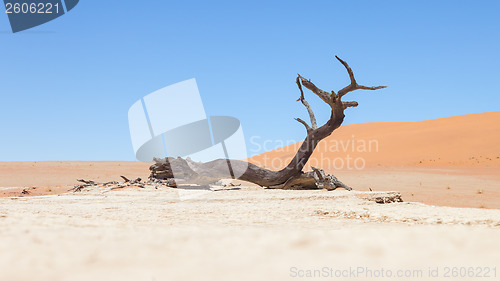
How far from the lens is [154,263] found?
1692mm

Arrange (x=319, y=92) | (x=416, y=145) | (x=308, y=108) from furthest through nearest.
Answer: (x=416, y=145) → (x=308, y=108) → (x=319, y=92)

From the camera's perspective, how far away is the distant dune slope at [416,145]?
26.5 metres

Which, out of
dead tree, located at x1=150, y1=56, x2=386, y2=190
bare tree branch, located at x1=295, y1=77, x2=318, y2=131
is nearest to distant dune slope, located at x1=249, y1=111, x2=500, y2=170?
bare tree branch, located at x1=295, y1=77, x2=318, y2=131

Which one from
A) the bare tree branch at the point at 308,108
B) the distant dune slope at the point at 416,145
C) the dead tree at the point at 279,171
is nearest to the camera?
the dead tree at the point at 279,171

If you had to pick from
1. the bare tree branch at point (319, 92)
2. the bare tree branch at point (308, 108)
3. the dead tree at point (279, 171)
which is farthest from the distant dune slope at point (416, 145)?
the bare tree branch at point (319, 92)

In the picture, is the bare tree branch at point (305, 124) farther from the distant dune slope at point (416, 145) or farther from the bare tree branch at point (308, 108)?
the distant dune slope at point (416, 145)

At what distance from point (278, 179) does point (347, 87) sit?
104 inches

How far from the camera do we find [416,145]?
33625 mm

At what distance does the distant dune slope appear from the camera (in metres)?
26.5

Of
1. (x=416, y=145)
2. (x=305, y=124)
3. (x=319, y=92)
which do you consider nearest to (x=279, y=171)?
(x=305, y=124)

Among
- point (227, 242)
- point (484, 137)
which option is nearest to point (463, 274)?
point (227, 242)

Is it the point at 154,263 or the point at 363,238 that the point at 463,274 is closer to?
the point at 363,238

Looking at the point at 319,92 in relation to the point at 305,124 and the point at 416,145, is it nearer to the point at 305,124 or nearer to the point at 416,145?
the point at 305,124

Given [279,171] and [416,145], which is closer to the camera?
[279,171]
